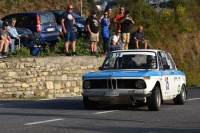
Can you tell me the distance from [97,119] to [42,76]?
9.54 metres

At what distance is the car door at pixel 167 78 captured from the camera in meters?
16.3

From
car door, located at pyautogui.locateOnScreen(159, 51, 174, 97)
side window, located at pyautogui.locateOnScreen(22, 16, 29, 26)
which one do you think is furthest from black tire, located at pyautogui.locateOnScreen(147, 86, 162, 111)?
side window, located at pyautogui.locateOnScreen(22, 16, 29, 26)

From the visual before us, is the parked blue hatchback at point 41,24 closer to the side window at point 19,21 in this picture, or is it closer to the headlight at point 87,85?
the side window at point 19,21

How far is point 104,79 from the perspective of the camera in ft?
50.9

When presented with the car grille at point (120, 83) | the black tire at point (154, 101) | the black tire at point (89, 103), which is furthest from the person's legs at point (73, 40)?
the black tire at point (154, 101)

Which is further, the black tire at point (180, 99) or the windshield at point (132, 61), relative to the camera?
the black tire at point (180, 99)

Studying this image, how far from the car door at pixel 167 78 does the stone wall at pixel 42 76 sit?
634cm

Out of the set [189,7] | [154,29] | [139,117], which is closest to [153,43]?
[154,29]

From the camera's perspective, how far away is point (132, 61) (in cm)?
1662

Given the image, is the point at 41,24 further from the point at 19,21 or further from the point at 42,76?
the point at 42,76

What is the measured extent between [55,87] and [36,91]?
1067 millimetres

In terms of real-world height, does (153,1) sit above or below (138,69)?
above

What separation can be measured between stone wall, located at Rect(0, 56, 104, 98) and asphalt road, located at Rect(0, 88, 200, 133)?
169 inches

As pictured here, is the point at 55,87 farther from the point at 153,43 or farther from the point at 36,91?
the point at 153,43
